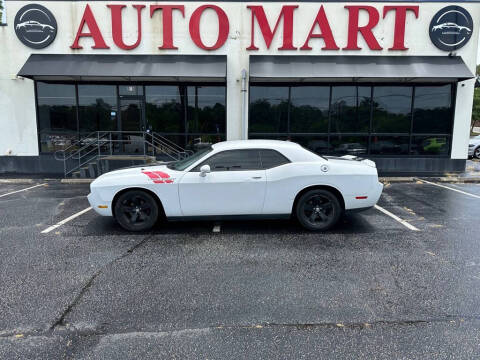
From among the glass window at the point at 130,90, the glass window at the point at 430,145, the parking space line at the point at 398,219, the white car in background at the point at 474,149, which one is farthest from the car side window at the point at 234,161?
the white car in background at the point at 474,149

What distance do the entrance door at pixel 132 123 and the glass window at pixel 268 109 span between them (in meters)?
4.05

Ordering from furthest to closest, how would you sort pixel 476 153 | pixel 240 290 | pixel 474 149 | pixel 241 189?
pixel 476 153 → pixel 474 149 → pixel 241 189 → pixel 240 290

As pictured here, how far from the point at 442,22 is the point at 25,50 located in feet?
46.9

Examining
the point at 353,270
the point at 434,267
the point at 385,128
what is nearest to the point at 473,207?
the point at 434,267

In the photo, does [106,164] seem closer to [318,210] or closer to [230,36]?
[230,36]

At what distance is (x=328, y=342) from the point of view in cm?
281

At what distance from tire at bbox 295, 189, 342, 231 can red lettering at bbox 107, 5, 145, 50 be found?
899 cm

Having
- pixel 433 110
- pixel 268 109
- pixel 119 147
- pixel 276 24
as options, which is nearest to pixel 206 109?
pixel 268 109

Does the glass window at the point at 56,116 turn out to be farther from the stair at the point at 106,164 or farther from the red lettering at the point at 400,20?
the red lettering at the point at 400,20

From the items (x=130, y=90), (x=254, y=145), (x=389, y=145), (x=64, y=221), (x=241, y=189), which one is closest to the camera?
(x=241, y=189)

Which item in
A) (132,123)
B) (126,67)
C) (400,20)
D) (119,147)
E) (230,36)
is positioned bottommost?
(119,147)

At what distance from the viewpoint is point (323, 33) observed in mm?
11477

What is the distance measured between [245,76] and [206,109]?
74.3 inches

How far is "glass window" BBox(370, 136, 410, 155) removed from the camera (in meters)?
12.5
